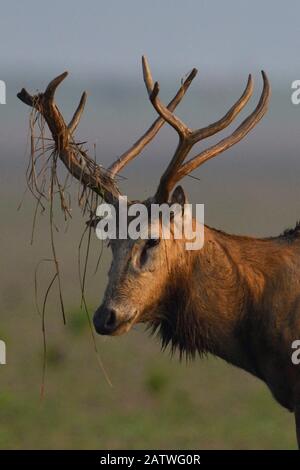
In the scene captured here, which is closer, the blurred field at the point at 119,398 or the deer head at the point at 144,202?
the deer head at the point at 144,202

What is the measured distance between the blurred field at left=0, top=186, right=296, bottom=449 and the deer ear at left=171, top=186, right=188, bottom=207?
20.4ft

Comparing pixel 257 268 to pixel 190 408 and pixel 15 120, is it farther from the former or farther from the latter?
pixel 15 120

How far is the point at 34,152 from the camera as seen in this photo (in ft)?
34.0

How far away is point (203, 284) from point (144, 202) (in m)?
0.70

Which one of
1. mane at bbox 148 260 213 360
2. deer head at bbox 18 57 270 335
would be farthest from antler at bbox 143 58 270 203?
mane at bbox 148 260 213 360

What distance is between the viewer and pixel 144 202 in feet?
34.2

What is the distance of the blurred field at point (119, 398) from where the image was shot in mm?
16906

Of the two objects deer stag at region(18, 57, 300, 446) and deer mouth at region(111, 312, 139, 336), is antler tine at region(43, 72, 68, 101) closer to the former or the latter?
deer stag at region(18, 57, 300, 446)

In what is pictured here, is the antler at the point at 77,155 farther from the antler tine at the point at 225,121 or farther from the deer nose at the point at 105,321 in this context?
the deer nose at the point at 105,321

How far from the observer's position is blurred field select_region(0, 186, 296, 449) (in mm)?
16906

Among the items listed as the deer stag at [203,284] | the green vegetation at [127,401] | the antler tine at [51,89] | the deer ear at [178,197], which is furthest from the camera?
the green vegetation at [127,401]

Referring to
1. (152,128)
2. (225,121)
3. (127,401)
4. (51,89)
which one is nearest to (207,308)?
(225,121)

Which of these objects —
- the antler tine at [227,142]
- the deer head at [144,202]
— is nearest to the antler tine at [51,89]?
the deer head at [144,202]

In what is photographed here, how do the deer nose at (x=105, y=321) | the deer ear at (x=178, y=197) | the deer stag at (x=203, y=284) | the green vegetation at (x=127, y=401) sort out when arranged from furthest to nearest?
1. the green vegetation at (x=127, y=401)
2. the deer ear at (x=178, y=197)
3. the deer stag at (x=203, y=284)
4. the deer nose at (x=105, y=321)
